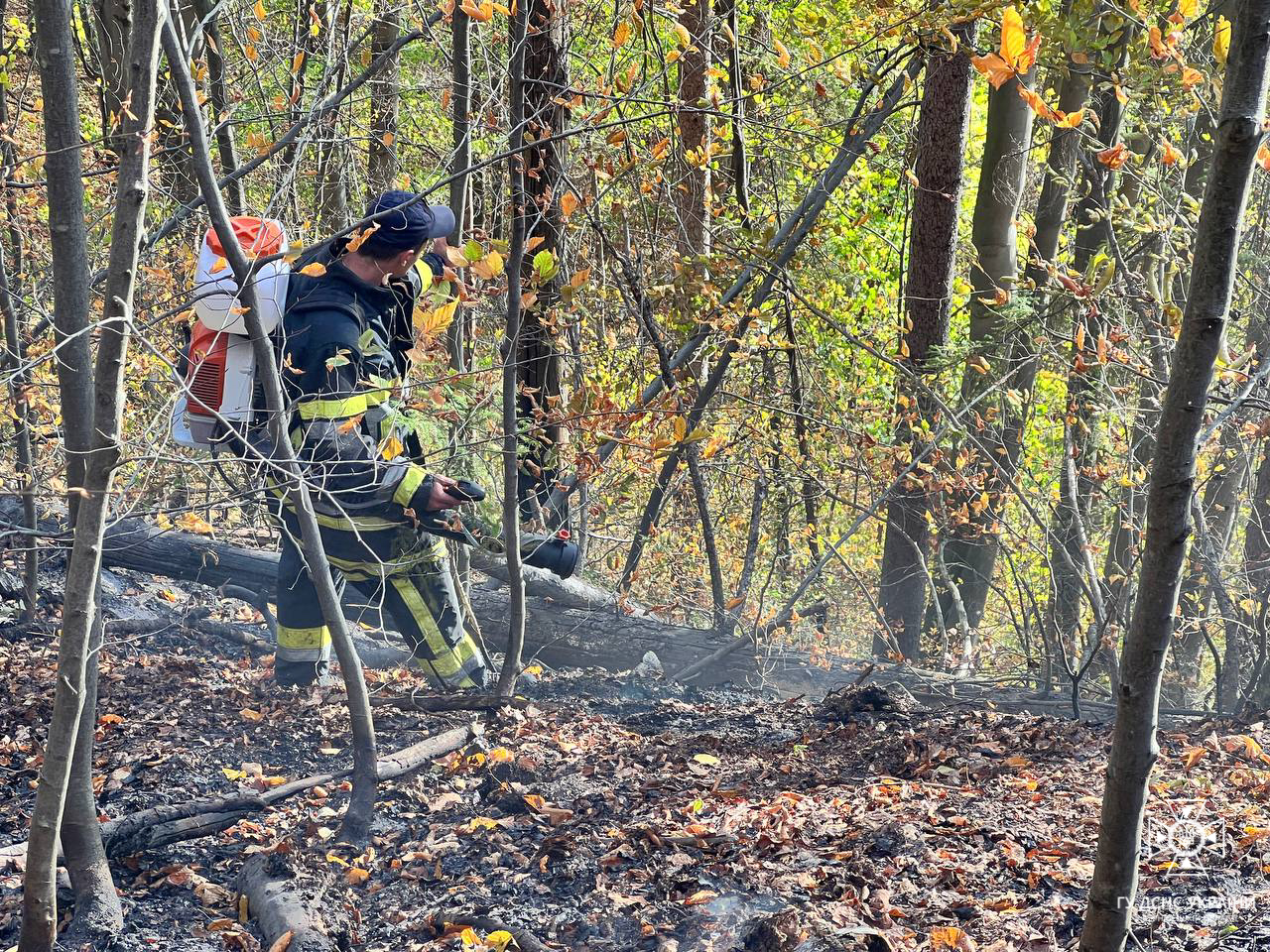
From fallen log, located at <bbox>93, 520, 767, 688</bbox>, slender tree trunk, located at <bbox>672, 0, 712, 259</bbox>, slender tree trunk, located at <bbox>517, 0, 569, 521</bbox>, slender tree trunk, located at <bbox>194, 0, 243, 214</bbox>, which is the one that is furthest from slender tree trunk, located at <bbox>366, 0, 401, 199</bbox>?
fallen log, located at <bbox>93, 520, 767, 688</bbox>

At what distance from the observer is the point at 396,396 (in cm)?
447

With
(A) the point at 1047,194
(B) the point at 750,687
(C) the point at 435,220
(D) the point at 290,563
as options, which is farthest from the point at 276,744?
(A) the point at 1047,194

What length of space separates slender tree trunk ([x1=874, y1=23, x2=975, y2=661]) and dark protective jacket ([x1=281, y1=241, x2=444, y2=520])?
3.57 m

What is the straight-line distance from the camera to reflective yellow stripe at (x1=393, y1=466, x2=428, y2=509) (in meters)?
4.73

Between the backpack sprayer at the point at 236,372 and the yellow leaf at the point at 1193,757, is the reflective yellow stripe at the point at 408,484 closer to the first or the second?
the backpack sprayer at the point at 236,372

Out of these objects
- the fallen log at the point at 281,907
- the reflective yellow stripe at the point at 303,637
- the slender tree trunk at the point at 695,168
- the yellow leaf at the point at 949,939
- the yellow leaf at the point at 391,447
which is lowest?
the fallen log at the point at 281,907

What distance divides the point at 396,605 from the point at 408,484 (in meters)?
1.01

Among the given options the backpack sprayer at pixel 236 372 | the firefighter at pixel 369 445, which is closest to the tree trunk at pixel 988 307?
the backpack sprayer at pixel 236 372

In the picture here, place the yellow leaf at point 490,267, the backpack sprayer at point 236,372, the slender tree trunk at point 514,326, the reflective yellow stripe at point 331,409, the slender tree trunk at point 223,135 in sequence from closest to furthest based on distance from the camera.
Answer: the yellow leaf at point 490,267, the backpack sprayer at point 236,372, the slender tree trunk at point 514,326, the reflective yellow stripe at point 331,409, the slender tree trunk at point 223,135

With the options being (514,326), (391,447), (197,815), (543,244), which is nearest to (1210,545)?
(514,326)

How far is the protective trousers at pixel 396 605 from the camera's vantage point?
5320 millimetres

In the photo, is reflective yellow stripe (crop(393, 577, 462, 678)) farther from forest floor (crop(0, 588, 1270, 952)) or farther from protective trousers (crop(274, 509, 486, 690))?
forest floor (crop(0, 588, 1270, 952))

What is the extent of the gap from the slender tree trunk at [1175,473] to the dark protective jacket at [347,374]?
10.2 feet

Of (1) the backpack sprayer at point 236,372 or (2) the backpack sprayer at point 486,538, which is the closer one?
(1) the backpack sprayer at point 236,372
